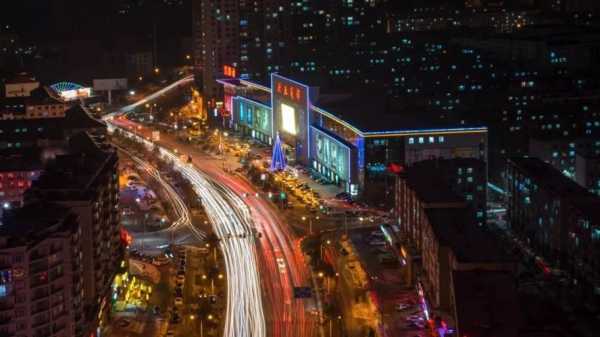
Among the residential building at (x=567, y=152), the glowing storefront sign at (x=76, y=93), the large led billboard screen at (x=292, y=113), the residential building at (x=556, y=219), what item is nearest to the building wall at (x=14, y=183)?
the large led billboard screen at (x=292, y=113)

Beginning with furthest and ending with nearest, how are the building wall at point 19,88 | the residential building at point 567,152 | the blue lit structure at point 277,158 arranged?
1. the building wall at point 19,88
2. the blue lit structure at point 277,158
3. the residential building at point 567,152

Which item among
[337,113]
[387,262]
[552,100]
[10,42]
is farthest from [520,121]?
[10,42]

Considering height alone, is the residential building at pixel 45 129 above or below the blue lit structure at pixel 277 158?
above

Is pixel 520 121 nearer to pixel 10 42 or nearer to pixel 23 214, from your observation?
pixel 23 214

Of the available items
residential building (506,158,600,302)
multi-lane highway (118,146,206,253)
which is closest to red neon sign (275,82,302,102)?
multi-lane highway (118,146,206,253)

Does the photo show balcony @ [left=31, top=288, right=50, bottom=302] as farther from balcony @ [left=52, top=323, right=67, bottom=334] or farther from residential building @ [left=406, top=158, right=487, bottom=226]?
residential building @ [left=406, top=158, right=487, bottom=226]

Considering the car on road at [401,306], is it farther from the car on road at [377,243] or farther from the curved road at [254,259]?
the car on road at [377,243]

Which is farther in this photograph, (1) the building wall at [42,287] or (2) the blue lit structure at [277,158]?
(2) the blue lit structure at [277,158]

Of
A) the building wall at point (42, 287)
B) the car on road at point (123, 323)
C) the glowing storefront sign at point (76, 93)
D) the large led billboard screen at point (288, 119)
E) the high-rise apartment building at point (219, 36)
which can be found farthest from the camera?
the glowing storefront sign at point (76, 93)
